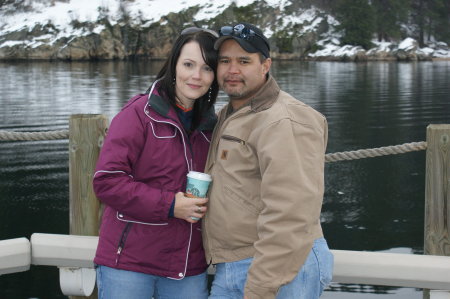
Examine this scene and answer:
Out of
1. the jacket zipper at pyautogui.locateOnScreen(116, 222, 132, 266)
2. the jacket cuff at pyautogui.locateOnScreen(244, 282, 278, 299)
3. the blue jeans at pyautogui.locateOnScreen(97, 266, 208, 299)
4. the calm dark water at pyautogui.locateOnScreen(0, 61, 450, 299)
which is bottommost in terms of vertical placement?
the calm dark water at pyautogui.locateOnScreen(0, 61, 450, 299)

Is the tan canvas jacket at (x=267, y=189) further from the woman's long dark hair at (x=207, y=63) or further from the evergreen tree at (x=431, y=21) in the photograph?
the evergreen tree at (x=431, y=21)

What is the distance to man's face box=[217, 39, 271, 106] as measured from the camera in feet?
8.18

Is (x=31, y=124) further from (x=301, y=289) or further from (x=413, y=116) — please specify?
(x=301, y=289)

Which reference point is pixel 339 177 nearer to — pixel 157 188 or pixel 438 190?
pixel 438 190

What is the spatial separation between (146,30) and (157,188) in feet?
202

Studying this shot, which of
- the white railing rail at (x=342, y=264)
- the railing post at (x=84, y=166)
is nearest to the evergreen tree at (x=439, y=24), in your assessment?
the white railing rail at (x=342, y=264)

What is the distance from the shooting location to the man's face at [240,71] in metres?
2.49

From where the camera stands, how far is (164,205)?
2451 mm

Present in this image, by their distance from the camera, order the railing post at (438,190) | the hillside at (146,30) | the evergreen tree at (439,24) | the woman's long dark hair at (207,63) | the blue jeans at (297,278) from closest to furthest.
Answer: the blue jeans at (297,278)
the woman's long dark hair at (207,63)
the railing post at (438,190)
the hillside at (146,30)
the evergreen tree at (439,24)

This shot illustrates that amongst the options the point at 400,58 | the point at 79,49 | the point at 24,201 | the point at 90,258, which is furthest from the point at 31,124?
the point at 400,58

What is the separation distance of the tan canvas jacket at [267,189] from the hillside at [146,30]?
58541 mm

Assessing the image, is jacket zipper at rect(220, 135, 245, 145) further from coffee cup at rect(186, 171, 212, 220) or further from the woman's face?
the woman's face

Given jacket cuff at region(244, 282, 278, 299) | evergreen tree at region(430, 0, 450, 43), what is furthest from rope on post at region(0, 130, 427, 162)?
evergreen tree at region(430, 0, 450, 43)

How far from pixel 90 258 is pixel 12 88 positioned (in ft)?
85.1
